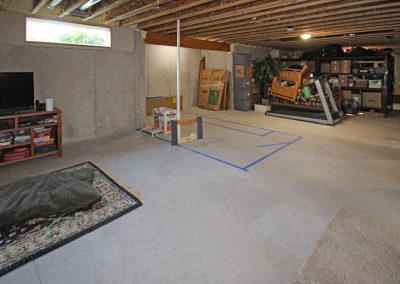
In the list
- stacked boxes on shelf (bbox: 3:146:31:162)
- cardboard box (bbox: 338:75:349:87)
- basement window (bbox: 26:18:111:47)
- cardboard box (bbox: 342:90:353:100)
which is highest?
basement window (bbox: 26:18:111:47)

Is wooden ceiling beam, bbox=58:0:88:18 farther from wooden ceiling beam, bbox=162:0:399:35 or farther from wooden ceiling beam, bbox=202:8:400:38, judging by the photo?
wooden ceiling beam, bbox=202:8:400:38

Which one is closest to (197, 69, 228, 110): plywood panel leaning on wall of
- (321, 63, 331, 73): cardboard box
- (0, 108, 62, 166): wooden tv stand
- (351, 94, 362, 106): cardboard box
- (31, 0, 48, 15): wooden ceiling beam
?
(321, 63, 331, 73): cardboard box

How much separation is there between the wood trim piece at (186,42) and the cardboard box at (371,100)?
473 cm

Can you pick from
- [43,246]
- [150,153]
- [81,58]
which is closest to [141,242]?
[43,246]

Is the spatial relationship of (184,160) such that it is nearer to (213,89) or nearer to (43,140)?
(43,140)

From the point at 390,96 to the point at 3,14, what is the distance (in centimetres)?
1031

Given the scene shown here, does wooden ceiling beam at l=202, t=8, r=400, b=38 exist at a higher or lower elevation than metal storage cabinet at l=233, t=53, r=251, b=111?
higher

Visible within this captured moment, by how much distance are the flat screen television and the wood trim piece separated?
2890 millimetres

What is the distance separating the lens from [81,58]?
4805 mm

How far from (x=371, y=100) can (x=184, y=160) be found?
711 centimetres

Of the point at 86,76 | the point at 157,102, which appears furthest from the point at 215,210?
the point at 157,102

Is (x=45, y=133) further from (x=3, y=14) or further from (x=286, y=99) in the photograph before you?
(x=286, y=99)

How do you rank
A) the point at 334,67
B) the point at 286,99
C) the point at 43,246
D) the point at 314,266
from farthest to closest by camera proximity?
1. the point at 334,67
2. the point at 286,99
3. the point at 43,246
4. the point at 314,266

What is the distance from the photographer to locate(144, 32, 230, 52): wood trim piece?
19.5ft
